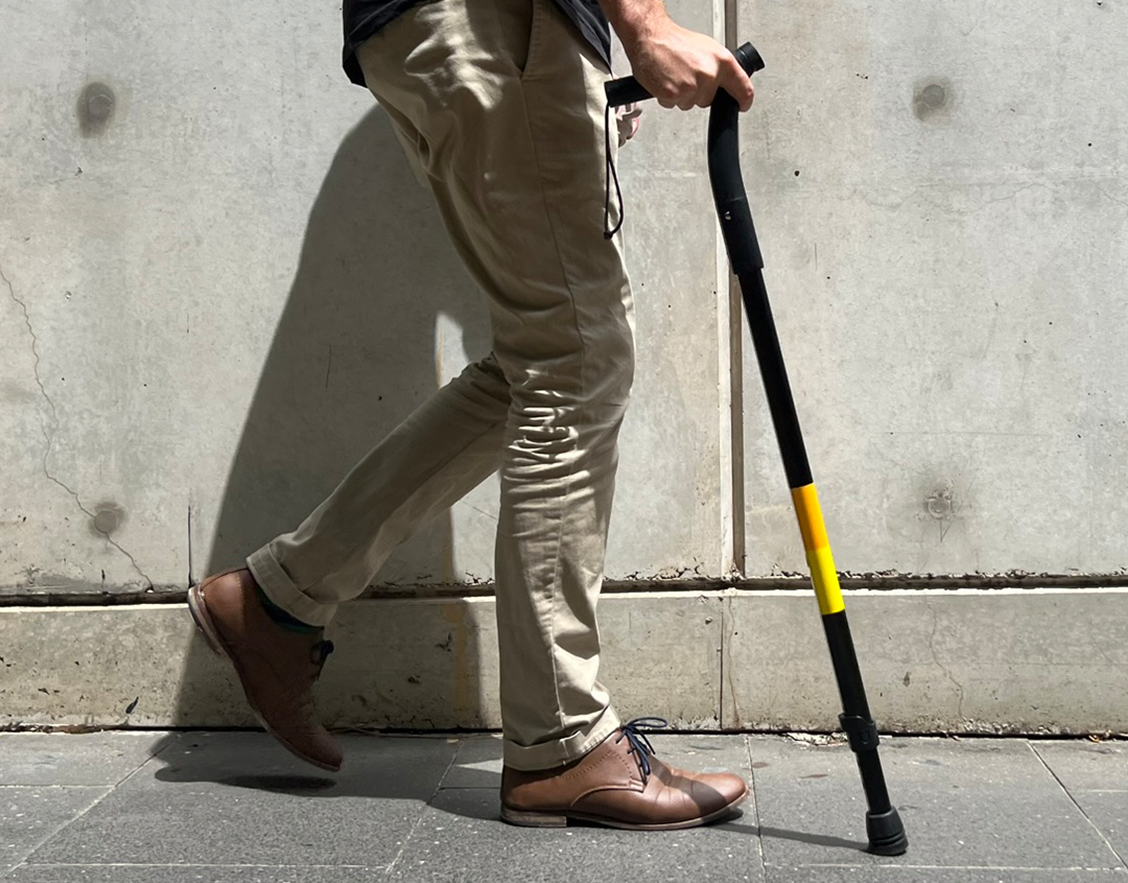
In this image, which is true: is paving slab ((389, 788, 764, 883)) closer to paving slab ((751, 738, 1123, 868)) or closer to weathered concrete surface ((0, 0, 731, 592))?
paving slab ((751, 738, 1123, 868))

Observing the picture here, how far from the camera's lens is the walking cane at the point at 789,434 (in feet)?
7.18

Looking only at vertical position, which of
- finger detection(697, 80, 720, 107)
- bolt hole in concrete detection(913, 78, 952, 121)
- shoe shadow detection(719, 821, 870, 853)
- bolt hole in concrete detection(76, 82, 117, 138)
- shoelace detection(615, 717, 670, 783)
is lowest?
shoe shadow detection(719, 821, 870, 853)

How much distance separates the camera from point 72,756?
2.86 meters

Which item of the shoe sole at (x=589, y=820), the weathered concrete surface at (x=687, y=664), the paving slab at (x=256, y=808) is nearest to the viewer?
the paving slab at (x=256, y=808)

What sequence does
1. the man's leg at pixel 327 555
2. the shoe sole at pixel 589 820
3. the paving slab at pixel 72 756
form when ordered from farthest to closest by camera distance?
the paving slab at pixel 72 756 < the man's leg at pixel 327 555 < the shoe sole at pixel 589 820

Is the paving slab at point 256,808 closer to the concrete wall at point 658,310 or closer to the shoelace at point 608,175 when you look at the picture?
the concrete wall at point 658,310

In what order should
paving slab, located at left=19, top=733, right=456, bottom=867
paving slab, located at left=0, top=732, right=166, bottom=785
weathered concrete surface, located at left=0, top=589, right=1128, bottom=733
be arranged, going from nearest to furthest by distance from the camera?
paving slab, located at left=19, top=733, right=456, bottom=867 → paving slab, located at left=0, top=732, right=166, bottom=785 → weathered concrete surface, located at left=0, top=589, right=1128, bottom=733

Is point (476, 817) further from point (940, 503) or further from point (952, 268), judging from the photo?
point (952, 268)

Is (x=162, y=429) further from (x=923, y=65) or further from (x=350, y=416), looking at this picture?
(x=923, y=65)

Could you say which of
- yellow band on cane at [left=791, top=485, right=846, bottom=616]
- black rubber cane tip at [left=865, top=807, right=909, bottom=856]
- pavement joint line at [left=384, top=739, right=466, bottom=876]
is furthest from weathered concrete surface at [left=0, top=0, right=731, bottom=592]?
black rubber cane tip at [left=865, top=807, right=909, bottom=856]

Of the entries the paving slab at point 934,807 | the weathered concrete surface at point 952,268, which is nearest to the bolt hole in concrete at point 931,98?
the weathered concrete surface at point 952,268

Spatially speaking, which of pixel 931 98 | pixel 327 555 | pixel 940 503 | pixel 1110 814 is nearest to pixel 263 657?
pixel 327 555

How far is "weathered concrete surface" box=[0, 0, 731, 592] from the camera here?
2.98 meters

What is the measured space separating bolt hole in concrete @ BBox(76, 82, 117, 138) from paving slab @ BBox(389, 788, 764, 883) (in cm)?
174
